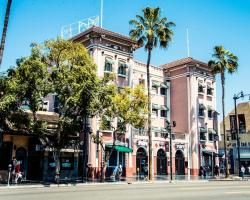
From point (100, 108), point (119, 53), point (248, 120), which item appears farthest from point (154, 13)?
point (248, 120)

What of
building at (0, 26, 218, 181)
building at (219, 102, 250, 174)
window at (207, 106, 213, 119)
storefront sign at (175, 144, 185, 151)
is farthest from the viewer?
building at (219, 102, 250, 174)

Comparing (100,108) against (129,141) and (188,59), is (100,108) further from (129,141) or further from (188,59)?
(188,59)

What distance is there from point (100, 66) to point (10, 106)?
1444 cm

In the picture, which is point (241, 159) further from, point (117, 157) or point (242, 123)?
point (117, 157)

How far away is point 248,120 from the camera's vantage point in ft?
200

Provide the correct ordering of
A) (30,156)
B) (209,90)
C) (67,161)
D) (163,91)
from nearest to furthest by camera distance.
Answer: (30,156)
(67,161)
(163,91)
(209,90)

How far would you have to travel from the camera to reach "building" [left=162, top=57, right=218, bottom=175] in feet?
153

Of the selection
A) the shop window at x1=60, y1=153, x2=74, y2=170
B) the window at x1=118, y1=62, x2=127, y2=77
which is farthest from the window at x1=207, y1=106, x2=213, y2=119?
the shop window at x1=60, y1=153, x2=74, y2=170

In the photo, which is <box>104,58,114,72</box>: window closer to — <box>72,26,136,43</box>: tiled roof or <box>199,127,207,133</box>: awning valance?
<box>72,26,136,43</box>: tiled roof

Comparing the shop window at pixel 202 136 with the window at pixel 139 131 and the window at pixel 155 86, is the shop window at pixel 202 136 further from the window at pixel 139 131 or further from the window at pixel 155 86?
the window at pixel 139 131

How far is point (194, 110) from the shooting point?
4725 centimetres

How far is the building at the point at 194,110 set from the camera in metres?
46.6

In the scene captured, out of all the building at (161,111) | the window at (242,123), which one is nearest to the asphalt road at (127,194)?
the building at (161,111)

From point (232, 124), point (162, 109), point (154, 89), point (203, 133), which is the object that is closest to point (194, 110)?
point (203, 133)
